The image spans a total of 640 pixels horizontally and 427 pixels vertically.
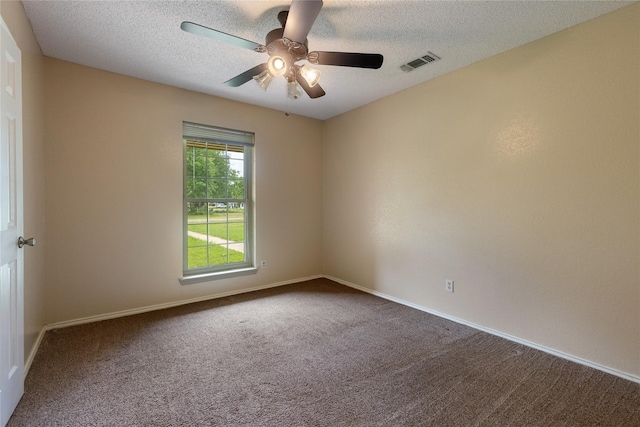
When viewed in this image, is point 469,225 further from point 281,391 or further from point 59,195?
point 59,195

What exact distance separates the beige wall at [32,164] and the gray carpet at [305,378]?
1.20ft

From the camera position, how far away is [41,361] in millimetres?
2139

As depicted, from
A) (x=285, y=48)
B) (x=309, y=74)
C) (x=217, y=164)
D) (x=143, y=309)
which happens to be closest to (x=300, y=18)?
(x=285, y=48)

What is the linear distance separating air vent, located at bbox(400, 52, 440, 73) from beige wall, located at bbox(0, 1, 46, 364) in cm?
293

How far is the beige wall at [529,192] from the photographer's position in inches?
79.6

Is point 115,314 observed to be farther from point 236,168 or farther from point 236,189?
point 236,168

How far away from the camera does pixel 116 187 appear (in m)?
3.01

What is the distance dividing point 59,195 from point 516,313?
4.34 meters

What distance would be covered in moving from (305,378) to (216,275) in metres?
2.10

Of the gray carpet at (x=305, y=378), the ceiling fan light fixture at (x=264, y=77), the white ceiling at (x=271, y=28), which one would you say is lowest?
the gray carpet at (x=305, y=378)

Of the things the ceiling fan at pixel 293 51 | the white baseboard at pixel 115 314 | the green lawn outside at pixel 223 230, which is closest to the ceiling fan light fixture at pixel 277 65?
the ceiling fan at pixel 293 51

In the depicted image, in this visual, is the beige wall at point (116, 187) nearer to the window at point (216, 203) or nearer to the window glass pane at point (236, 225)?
the window at point (216, 203)

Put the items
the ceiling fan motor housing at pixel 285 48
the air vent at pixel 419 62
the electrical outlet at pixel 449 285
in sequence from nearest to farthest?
the ceiling fan motor housing at pixel 285 48, the air vent at pixel 419 62, the electrical outlet at pixel 449 285

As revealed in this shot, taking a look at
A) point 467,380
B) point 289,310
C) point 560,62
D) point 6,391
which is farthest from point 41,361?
point 560,62
